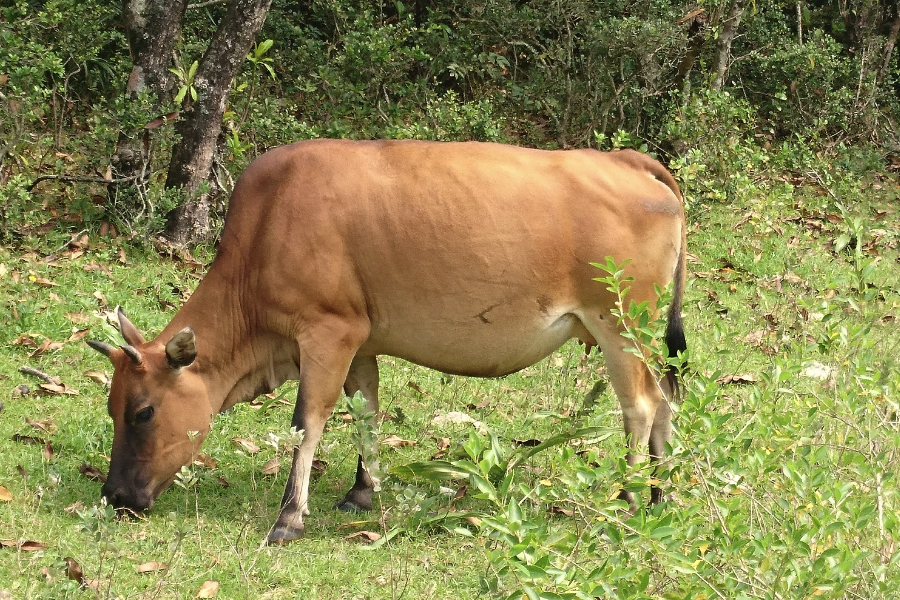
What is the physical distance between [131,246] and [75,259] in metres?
0.45

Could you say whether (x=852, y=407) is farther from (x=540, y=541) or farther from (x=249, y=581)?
(x=249, y=581)

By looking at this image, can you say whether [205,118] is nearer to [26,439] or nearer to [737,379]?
[26,439]

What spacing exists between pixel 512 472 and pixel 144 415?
2.18 metres

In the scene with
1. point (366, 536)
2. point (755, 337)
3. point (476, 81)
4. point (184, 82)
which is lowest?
point (755, 337)

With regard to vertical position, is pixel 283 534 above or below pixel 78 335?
below

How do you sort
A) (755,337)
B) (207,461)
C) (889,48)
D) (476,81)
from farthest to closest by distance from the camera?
1. (889,48)
2. (476,81)
3. (755,337)
4. (207,461)

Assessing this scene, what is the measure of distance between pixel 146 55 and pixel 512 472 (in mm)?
6037

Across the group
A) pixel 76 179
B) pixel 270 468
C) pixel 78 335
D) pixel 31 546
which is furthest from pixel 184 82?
pixel 31 546

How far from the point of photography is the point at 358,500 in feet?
19.4

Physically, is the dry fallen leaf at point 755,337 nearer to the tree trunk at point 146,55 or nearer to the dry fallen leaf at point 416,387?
the dry fallen leaf at point 416,387

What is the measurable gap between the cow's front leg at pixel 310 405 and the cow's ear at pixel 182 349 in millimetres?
533

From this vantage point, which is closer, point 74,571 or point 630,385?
point 74,571

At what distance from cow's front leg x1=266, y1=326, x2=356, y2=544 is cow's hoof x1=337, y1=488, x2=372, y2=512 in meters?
0.40

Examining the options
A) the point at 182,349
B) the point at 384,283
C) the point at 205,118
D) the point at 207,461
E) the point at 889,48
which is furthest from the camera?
the point at 889,48
